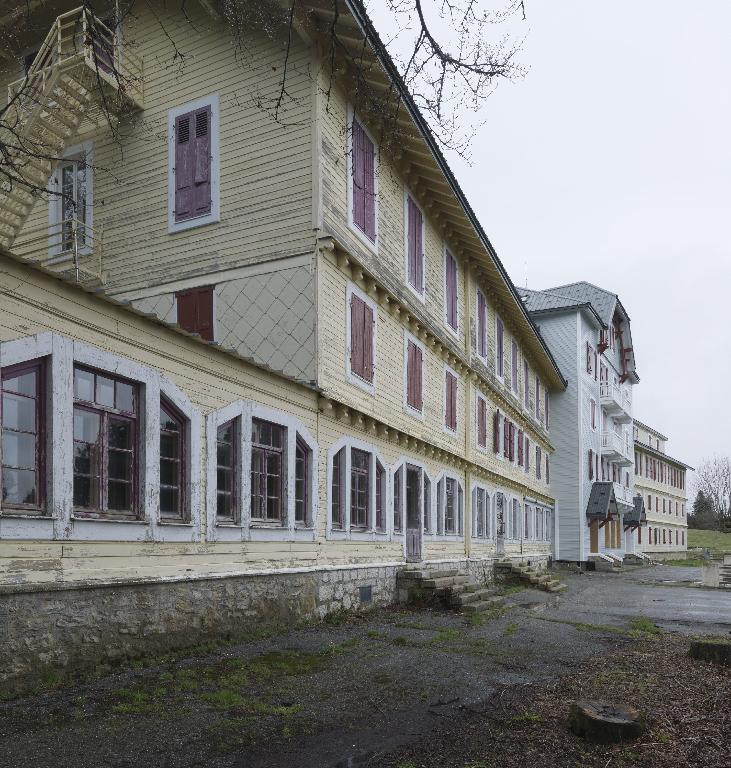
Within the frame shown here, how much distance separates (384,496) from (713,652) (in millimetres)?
7723

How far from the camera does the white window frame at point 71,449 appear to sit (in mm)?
8039

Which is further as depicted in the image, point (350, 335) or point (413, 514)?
point (413, 514)

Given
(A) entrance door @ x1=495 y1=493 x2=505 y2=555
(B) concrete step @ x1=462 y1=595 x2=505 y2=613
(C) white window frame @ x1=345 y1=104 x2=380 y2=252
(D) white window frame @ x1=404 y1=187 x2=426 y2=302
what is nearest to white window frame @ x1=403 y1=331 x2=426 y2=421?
(D) white window frame @ x1=404 y1=187 x2=426 y2=302

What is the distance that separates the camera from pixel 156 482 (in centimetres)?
980

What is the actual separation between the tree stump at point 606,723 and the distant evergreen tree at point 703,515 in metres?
108

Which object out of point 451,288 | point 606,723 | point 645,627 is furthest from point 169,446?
point 451,288

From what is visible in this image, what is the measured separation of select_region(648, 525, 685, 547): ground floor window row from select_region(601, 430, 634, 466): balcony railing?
12.8m

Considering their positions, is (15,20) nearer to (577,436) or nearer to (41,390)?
(41,390)

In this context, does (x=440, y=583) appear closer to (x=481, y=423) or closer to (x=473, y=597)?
(x=473, y=597)

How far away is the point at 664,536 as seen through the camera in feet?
230

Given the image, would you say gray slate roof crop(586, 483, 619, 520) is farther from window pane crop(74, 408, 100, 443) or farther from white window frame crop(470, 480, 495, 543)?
window pane crop(74, 408, 100, 443)

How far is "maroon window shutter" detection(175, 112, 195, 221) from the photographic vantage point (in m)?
15.4

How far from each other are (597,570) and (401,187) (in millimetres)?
27050

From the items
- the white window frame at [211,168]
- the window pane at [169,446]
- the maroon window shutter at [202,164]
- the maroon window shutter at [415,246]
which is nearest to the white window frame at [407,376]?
the maroon window shutter at [415,246]
